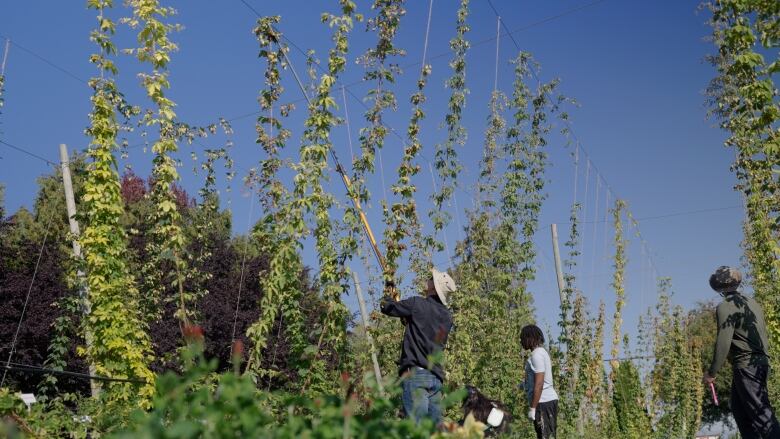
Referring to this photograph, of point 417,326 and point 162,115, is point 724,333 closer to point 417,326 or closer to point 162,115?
point 417,326

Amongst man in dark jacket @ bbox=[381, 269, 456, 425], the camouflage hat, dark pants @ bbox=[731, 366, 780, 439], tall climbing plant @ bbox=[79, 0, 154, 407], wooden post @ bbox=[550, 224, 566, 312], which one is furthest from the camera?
wooden post @ bbox=[550, 224, 566, 312]

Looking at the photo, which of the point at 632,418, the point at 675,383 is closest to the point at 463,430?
the point at 632,418

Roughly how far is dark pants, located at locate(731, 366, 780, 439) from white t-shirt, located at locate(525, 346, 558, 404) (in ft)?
5.56

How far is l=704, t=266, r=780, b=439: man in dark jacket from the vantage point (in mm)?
5711

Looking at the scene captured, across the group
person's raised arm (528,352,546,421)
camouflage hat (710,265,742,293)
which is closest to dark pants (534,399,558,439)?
person's raised arm (528,352,546,421)

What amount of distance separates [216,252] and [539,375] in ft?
56.9

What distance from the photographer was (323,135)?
22.0 ft

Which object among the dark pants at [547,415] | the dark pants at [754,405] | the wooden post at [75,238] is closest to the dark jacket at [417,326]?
the dark pants at [547,415]

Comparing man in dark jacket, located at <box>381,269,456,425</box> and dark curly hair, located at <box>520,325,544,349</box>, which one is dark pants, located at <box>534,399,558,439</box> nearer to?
dark curly hair, located at <box>520,325,544,349</box>

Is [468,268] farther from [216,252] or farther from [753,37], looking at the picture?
[216,252]

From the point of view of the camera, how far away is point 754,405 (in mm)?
5711

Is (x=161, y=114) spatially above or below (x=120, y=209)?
above

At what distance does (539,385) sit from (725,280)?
196cm

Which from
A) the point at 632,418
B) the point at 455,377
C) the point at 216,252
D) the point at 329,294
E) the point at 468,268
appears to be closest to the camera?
the point at 329,294
